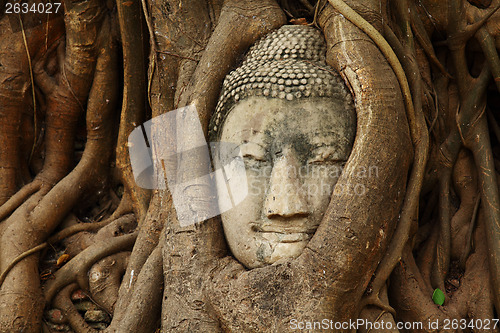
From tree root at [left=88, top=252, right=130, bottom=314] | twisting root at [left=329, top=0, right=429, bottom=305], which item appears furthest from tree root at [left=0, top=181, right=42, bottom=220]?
twisting root at [left=329, top=0, right=429, bottom=305]

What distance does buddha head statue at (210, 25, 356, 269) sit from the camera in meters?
2.56

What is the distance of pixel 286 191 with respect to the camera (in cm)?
254

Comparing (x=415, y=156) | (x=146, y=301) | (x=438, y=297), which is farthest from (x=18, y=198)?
(x=438, y=297)

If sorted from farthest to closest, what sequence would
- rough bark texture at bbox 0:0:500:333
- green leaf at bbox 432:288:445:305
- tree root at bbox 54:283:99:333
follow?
1. tree root at bbox 54:283:99:333
2. green leaf at bbox 432:288:445:305
3. rough bark texture at bbox 0:0:500:333

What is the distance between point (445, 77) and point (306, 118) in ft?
3.18

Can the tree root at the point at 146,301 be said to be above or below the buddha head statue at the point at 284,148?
below

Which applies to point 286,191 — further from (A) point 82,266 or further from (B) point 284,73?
(A) point 82,266

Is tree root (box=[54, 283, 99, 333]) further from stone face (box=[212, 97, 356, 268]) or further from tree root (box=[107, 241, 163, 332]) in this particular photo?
stone face (box=[212, 97, 356, 268])

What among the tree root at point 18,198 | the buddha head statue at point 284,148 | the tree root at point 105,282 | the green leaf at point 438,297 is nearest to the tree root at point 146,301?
the tree root at point 105,282

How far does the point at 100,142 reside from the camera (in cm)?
374

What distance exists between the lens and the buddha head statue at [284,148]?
2.56 m

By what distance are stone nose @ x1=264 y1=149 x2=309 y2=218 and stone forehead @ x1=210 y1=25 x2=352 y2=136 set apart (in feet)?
0.95

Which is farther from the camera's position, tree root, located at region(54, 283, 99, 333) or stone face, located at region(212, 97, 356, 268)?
tree root, located at region(54, 283, 99, 333)

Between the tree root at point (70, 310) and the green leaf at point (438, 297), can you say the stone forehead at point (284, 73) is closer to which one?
the green leaf at point (438, 297)
